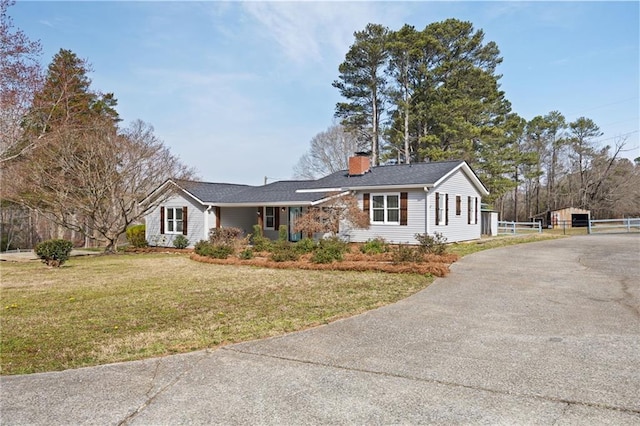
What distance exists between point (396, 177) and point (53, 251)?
46.4 feet

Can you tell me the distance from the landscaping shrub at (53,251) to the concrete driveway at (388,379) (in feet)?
36.9

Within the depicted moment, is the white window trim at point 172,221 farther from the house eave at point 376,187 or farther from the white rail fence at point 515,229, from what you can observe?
the white rail fence at point 515,229

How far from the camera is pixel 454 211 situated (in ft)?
67.5

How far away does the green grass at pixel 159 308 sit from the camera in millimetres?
5148

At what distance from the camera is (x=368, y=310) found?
705cm

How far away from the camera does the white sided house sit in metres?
18.6

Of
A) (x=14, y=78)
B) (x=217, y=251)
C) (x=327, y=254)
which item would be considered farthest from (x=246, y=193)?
(x=14, y=78)

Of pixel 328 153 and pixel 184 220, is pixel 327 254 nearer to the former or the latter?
pixel 184 220

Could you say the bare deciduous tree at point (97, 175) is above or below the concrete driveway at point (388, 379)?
above

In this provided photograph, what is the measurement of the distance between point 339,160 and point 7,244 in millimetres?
28569

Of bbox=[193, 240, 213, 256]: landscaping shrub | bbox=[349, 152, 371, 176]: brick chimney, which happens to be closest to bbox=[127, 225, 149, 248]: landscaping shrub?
bbox=[193, 240, 213, 256]: landscaping shrub

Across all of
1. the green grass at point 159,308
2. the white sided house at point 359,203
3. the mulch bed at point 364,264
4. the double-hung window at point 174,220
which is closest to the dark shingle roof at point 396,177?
the white sided house at point 359,203

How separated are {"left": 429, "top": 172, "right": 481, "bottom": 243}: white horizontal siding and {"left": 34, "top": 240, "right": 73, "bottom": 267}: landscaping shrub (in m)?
14.0

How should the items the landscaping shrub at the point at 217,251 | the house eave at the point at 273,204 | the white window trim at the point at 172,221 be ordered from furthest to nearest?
the white window trim at the point at 172,221, the house eave at the point at 273,204, the landscaping shrub at the point at 217,251
